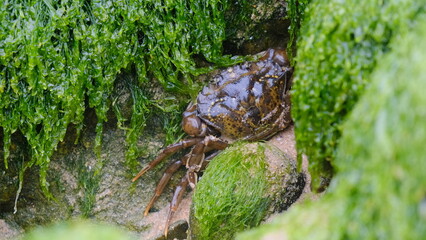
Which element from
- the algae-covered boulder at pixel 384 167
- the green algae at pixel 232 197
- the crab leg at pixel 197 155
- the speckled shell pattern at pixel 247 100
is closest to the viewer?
the algae-covered boulder at pixel 384 167

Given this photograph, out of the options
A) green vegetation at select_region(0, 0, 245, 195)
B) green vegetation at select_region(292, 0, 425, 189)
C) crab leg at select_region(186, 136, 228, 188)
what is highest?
green vegetation at select_region(292, 0, 425, 189)

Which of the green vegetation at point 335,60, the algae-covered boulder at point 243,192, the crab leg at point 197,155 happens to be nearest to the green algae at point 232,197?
the algae-covered boulder at point 243,192

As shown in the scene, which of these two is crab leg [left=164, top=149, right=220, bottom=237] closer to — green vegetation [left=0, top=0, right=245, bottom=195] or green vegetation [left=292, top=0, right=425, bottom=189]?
green vegetation [left=0, top=0, right=245, bottom=195]

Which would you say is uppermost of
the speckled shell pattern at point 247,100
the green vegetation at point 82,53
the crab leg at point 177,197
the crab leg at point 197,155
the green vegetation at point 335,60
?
the green vegetation at point 335,60

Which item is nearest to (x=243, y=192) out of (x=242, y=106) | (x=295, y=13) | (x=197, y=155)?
(x=197, y=155)

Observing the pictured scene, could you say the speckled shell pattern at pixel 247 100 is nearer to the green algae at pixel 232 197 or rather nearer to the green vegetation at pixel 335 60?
the green algae at pixel 232 197

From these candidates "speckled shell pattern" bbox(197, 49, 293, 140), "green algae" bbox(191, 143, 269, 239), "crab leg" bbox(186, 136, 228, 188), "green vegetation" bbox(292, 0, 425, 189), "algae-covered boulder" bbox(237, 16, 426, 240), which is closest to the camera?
"algae-covered boulder" bbox(237, 16, 426, 240)

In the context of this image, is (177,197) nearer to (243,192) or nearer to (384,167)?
(243,192)

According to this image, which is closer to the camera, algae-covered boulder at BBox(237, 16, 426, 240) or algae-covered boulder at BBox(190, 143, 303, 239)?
algae-covered boulder at BBox(237, 16, 426, 240)

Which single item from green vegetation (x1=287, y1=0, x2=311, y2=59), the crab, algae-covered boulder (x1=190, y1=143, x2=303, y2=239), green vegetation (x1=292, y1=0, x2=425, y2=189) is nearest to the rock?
algae-covered boulder (x1=190, y1=143, x2=303, y2=239)
